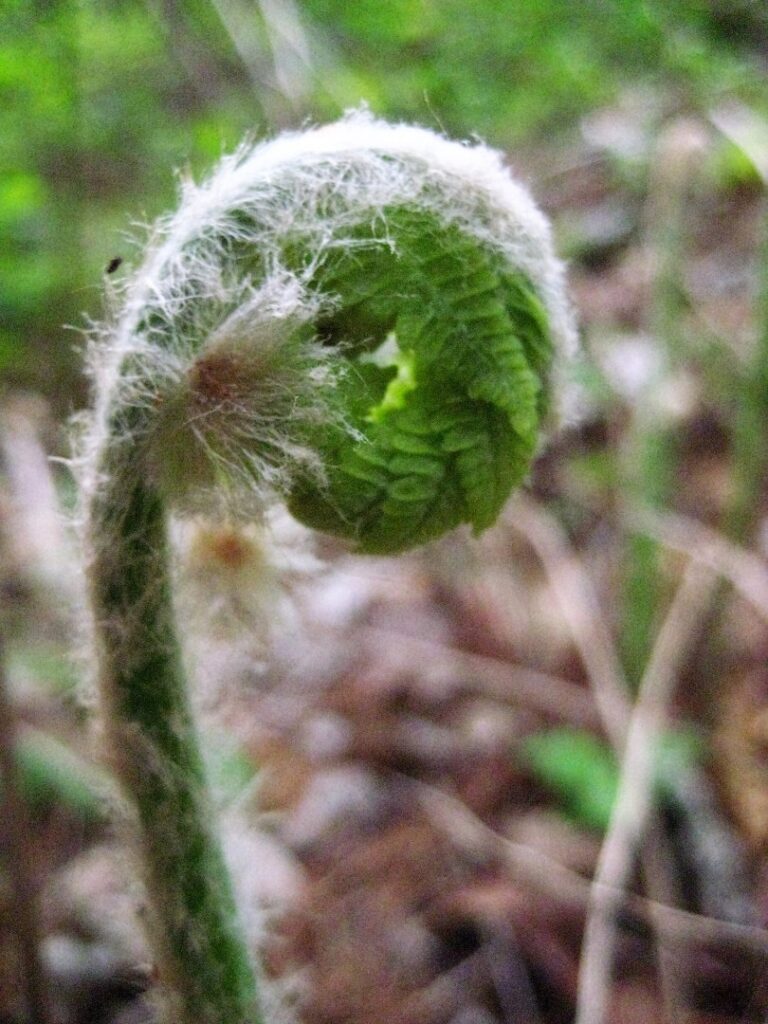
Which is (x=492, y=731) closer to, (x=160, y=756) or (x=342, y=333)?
(x=160, y=756)

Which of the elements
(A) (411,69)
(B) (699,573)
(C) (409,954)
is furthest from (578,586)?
(A) (411,69)

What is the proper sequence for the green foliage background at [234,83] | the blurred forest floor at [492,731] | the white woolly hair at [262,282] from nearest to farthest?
the white woolly hair at [262,282] < the blurred forest floor at [492,731] < the green foliage background at [234,83]

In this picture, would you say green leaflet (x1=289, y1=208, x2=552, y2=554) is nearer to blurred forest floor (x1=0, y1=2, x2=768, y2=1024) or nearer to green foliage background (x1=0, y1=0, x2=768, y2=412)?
blurred forest floor (x1=0, y1=2, x2=768, y2=1024)

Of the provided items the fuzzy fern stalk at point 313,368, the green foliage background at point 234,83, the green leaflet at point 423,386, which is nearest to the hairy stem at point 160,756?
the fuzzy fern stalk at point 313,368

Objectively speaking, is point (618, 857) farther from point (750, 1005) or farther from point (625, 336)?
point (625, 336)

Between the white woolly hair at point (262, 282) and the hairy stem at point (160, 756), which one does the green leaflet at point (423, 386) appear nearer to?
the white woolly hair at point (262, 282)

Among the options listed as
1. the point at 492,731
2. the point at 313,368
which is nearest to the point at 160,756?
the point at 313,368

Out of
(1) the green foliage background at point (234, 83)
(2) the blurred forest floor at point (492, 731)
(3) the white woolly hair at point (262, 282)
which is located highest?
(1) the green foliage background at point (234, 83)
